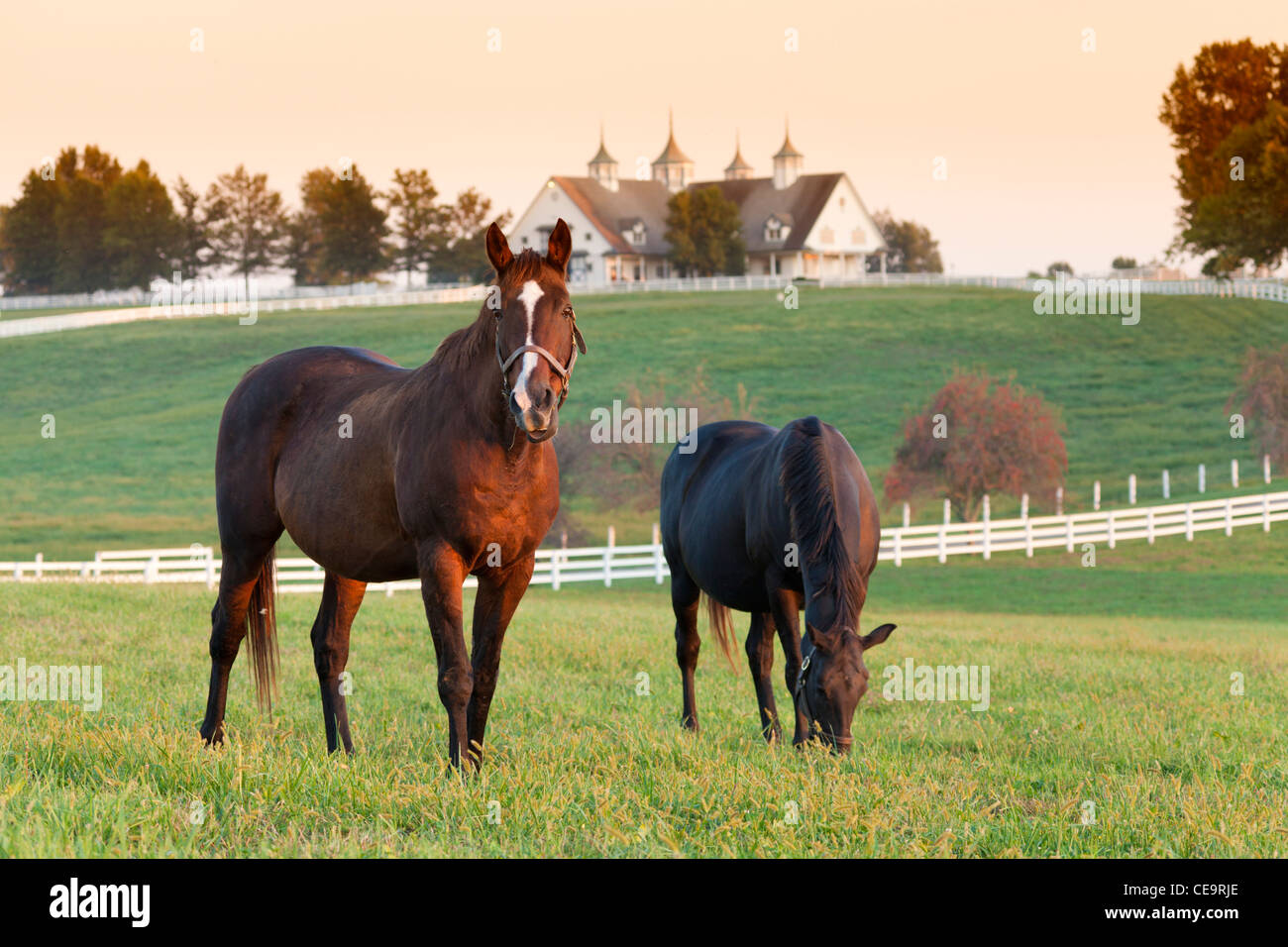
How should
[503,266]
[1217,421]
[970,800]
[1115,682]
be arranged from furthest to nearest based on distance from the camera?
[1217,421], [1115,682], [503,266], [970,800]

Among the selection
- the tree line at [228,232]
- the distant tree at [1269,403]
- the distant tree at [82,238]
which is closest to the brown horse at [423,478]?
the distant tree at [1269,403]

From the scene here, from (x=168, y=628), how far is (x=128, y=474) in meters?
30.2

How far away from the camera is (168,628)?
13.6 meters

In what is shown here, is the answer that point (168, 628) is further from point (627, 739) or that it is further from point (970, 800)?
point (970, 800)

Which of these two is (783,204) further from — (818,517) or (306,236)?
(818,517)

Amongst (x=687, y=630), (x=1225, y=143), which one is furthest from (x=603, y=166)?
(x=687, y=630)

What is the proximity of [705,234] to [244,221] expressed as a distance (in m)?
31.6

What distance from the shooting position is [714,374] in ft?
167

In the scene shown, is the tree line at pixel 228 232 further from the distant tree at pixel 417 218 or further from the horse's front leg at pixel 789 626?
the horse's front leg at pixel 789 626

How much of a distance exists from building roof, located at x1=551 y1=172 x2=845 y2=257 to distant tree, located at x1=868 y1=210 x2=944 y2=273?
62.0ft

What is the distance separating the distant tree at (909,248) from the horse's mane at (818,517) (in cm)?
10258

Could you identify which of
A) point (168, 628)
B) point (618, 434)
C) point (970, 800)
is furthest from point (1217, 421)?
point (970, 800)

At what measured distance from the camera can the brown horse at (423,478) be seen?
19.5 ft
